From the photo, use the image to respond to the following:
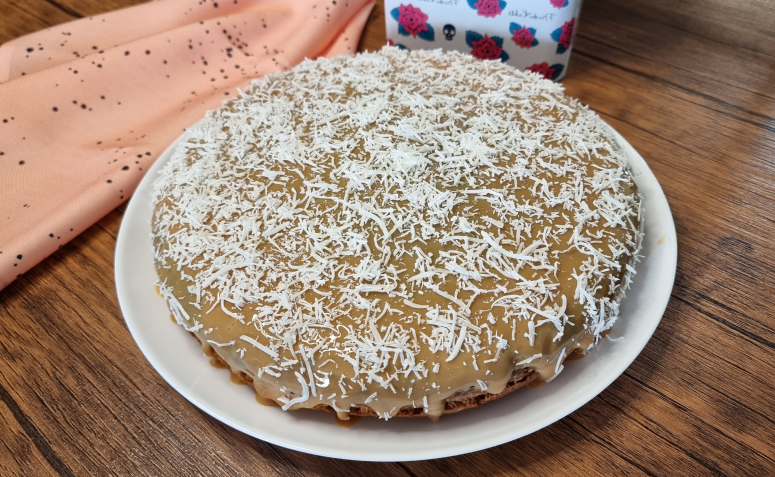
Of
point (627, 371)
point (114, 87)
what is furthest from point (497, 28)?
point (114, 87)

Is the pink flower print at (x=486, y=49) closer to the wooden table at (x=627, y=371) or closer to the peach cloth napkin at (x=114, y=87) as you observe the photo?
the wooden table at (x=627, y=371)

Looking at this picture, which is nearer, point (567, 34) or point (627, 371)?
point (627, 371)

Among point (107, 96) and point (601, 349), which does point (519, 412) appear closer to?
point (601, 349)

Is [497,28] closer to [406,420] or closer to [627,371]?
[627,371]

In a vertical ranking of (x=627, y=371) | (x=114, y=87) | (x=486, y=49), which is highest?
(x=486, y=49)

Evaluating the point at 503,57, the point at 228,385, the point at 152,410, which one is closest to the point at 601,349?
the point at 228,385

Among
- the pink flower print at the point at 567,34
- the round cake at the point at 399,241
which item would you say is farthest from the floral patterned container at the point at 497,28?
the round cake at the point at 399,241
